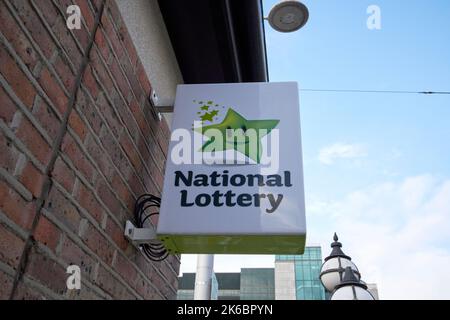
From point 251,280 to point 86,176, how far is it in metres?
32.9

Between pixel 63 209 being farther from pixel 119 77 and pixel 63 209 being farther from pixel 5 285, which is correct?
pixel 119 77

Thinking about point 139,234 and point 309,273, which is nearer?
point 139,234

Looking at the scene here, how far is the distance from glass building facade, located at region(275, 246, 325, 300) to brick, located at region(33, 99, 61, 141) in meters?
29.9

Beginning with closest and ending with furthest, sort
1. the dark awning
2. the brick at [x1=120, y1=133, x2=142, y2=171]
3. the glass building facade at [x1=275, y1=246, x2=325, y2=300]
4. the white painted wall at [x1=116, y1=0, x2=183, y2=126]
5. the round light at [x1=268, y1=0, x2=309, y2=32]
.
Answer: the brick at [x1=120, y1=133, x2=142, y2=171] → the white painted wall at [x1=116, y1=0, x2=183, y2=126] → the dark awning → the round light at [x1=268, y1=0, x2=309, y2=32] → the glass building facade at [x1=275, y1=246, x2=325, y2=300]

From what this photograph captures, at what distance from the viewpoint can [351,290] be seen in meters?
3.62

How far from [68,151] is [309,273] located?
102 feet

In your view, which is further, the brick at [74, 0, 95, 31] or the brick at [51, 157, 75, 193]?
the brick at [74, 0, 95, 31]

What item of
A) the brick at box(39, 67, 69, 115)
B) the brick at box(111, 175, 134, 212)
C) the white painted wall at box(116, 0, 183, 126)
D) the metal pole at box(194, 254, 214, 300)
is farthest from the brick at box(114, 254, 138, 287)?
the metal pole at box(194, 254, 214, 300)

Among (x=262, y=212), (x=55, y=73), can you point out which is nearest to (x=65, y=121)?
(x=55, y=73)

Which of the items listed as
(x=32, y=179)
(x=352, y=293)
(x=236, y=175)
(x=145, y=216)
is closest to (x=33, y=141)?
(x=32, y=179)

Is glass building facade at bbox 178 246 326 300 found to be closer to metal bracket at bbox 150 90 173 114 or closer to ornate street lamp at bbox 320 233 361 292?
ornate street lamp at bbox 320 233 361 292

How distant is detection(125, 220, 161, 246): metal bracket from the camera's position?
1.73 metres

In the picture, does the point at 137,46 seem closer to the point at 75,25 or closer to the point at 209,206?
the point at 75,25

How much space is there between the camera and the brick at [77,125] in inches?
53.7
